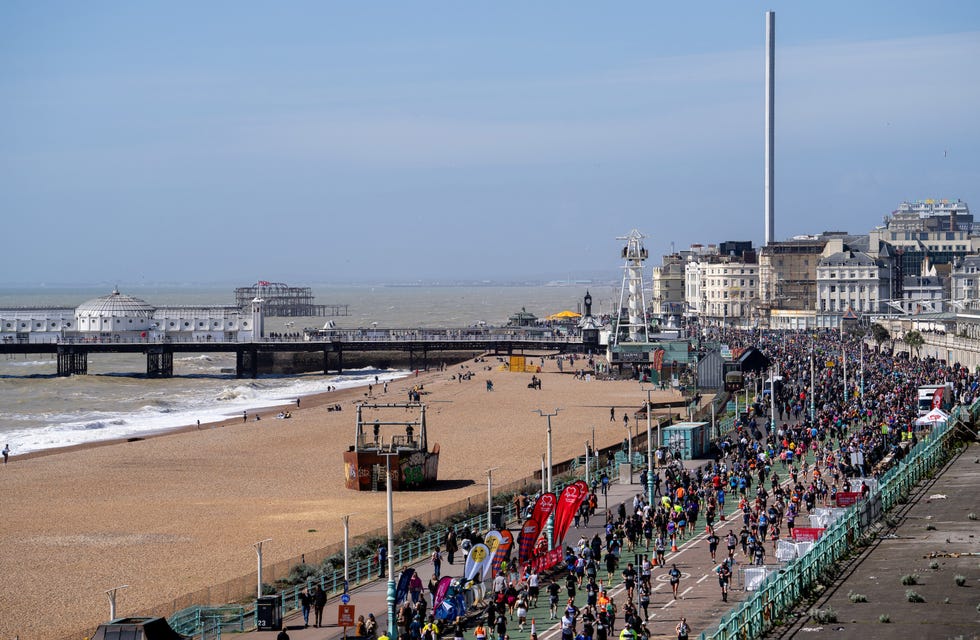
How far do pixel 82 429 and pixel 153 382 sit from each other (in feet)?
96.0

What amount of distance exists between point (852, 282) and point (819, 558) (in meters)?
106

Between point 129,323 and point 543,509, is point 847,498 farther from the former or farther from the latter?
point 129,323

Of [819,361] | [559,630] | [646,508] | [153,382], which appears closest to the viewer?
[559,630]

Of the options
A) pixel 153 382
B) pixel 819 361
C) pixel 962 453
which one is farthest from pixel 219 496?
pixel 153 382

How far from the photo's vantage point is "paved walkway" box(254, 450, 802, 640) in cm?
1997

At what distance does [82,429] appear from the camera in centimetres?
5556

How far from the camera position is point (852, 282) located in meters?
123

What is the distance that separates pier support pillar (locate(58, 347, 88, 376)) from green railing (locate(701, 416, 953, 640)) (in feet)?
225

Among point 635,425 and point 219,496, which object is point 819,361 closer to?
point 635,425

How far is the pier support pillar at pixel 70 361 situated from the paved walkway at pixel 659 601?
6877 centimetres

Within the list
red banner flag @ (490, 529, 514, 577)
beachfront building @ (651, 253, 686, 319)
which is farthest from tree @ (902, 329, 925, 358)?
beachfront building @ (651, 253, 686, 319)

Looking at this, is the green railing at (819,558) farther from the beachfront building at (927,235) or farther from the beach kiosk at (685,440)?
the beachfront building at (927,235)

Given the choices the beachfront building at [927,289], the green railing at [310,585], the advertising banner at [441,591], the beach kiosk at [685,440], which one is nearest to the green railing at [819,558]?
the advertising banner at [441,591]

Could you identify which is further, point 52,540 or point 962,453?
point 962,453
